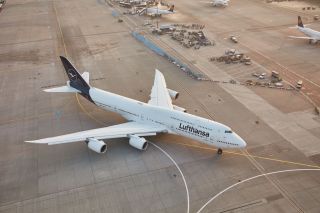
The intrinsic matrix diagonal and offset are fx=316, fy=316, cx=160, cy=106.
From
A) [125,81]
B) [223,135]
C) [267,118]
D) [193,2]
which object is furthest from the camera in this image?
[193,2]

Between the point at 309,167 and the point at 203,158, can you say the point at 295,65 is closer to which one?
the point at 309,167

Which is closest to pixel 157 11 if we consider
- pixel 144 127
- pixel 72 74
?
pixel 72 74

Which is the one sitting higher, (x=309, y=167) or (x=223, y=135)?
(x=223, y=135)

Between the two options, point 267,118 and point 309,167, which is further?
point 267,118

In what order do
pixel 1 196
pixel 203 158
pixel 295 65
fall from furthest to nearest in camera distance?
pixel 295 65
pixel 203 158
pixel 1 196

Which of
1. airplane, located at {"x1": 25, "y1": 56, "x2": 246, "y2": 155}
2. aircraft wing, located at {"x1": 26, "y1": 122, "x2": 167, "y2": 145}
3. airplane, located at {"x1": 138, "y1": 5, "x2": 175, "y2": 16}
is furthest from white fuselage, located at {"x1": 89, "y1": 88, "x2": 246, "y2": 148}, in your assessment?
airplane, located at {"x1": 138, "y1": 5, "x2": 175, "y2": 16}

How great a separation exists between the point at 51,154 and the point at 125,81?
21919 mm

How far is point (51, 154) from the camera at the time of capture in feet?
128

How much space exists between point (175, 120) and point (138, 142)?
5.13 m

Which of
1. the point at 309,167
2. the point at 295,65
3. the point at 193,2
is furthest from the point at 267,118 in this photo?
the point at 193,2

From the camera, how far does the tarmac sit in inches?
1277

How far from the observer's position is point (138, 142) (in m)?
37.5

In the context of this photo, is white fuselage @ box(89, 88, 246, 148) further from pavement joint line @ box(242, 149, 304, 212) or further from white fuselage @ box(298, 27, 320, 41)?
white fuselage @ box(298, 27, 320, 41)

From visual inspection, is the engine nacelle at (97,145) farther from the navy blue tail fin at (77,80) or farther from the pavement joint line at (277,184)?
the pavement joint line at (277,184)
